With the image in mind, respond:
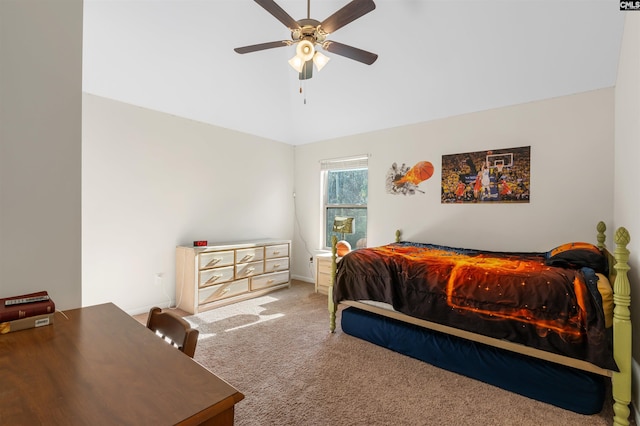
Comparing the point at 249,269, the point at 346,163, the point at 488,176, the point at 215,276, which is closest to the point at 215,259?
the point at 215,276

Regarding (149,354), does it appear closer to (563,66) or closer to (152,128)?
(152,128)

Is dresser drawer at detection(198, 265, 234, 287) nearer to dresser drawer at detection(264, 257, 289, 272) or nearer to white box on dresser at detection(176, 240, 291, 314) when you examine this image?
white box on dresser at detection(176, 240, 291, 314)

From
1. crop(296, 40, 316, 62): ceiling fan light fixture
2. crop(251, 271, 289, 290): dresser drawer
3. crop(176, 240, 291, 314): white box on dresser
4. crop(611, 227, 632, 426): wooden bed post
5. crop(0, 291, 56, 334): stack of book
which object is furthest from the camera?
crop(251, 271, 289, 290): dresser drawer

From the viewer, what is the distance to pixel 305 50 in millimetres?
2189

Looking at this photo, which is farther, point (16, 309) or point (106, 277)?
point (106, 277)

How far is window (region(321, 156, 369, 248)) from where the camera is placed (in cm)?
443

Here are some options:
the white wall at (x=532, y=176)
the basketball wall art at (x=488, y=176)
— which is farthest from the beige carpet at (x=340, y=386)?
the basketball wall art at (x=488, y=176)

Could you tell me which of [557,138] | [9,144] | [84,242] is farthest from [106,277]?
[557,138]

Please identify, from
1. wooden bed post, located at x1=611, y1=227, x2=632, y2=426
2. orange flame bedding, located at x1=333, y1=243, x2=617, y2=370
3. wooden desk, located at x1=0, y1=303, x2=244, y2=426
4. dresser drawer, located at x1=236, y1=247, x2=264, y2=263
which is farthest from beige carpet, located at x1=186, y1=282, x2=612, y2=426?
wooden desk, located at x1=0, y1=303, x2=244, y2=426

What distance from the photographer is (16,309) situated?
42.3 inches

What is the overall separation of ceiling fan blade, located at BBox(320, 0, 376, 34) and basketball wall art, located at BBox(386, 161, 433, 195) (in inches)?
87.0

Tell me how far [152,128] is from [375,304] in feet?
10.4

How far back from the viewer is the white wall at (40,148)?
47.9 inches

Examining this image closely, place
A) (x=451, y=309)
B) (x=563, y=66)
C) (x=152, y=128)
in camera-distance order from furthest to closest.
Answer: (x=152, y=128), (x=563, y=66), (x=451, y=309)
